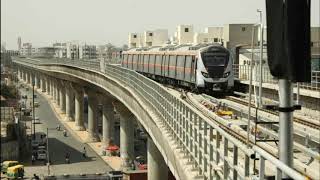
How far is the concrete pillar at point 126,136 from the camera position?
144 feet

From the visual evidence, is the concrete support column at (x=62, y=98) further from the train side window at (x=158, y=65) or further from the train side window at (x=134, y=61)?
the train side window at (x=158, y=65)

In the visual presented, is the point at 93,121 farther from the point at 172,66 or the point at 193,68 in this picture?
the point at 193,68

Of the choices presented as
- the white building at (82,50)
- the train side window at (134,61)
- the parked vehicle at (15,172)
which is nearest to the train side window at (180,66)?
the train side window at (134,61)

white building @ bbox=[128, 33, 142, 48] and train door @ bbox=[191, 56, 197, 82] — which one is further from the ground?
white building @ bbox=[128, 33, 142, 48]

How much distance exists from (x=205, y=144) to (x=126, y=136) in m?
34.7

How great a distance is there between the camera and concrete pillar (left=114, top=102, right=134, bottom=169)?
1730 inches

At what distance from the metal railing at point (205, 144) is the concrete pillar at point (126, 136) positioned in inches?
764

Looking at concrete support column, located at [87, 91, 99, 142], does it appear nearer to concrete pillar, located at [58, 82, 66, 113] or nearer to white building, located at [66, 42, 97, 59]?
concrete pillar, located at [58, 82, 66, 113]

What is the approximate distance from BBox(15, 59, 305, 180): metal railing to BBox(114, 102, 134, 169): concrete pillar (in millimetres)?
19417

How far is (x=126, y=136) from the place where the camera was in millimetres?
44281

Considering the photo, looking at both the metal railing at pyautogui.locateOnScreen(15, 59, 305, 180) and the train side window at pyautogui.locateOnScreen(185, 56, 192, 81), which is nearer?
the metal railing at pyautogui.locateOnScreen(15, 59, 305, 180)

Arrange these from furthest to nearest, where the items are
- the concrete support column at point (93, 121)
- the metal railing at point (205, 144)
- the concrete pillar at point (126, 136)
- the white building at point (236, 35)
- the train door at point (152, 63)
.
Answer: the concrete support column at point (93, 121) → the white building at point (236, 35) → the concrete pillar at point (126, 136) → the train door at point (152, 63) → the metal railing at point (205, 144)

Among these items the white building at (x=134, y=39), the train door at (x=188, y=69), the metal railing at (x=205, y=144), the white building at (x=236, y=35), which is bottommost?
the metal railing at (x=205, y=144)

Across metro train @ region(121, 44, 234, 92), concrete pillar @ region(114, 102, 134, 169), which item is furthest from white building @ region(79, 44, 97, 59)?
metro train @ region(121, 44, 234, 92)
